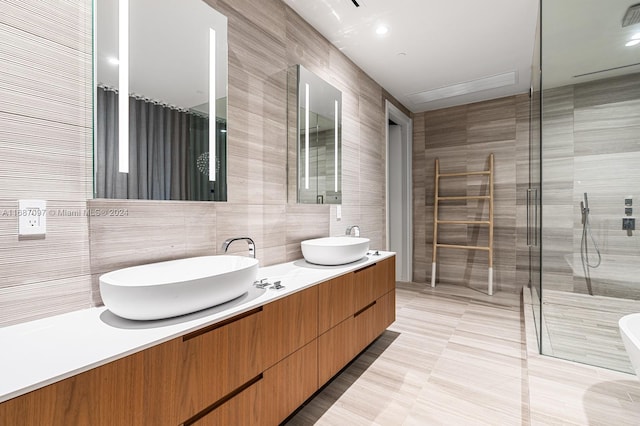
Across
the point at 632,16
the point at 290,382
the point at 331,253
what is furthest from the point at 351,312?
the point at 632,16

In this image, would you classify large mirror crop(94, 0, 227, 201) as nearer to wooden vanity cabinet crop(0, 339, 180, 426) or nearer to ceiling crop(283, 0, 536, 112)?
wooden vanity cabinet crop(0, 339, 180, 426)

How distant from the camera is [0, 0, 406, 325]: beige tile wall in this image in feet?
3.03

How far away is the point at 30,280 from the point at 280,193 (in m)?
1.24

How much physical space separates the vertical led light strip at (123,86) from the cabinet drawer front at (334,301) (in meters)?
1.04

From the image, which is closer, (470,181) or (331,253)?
(331,253)

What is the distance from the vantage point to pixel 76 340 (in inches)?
32.1

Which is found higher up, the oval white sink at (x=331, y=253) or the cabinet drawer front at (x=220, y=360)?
the oval white sink at (x=331, y=253)

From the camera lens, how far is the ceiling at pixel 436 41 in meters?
2.03

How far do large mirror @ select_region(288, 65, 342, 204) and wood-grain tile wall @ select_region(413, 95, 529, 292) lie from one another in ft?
6.85

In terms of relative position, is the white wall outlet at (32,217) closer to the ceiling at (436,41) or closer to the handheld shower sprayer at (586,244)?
the ceiling at (436,41)

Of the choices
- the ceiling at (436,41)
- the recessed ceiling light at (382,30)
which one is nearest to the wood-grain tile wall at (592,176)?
the ceiling at (436,41)

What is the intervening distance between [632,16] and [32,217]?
2.82 metres

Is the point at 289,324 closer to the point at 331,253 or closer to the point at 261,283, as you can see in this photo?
the point at 261,283

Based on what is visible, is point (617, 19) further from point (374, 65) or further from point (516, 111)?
point (516, 111)
